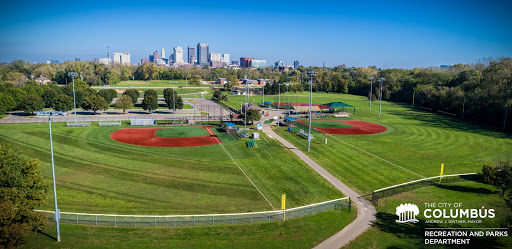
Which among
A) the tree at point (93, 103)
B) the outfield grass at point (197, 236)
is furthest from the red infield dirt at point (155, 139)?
the outfield grass at point (197, 236)

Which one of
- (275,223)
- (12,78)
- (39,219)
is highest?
(12,78)

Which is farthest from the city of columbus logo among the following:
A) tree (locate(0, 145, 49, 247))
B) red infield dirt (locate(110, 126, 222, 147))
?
red infield dirt (locate(110, 126, 222, 147))

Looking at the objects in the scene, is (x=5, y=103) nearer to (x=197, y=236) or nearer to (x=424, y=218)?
(x=197, y=236)

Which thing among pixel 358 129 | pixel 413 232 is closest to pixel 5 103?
pixel 358 129

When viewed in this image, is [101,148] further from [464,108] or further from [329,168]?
[464,108]

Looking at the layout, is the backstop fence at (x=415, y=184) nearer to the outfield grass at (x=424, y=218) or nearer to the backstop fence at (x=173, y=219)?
the outfield grass at (x=424, y=218)

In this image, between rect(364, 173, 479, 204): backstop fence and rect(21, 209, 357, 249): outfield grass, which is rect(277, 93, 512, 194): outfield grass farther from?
Answer: rect(21, 209, 357, 249): outfield grass

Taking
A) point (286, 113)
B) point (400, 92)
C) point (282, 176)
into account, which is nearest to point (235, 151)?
point (282, 176)
